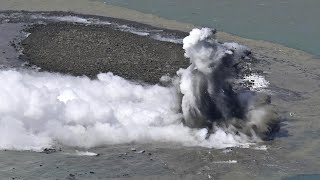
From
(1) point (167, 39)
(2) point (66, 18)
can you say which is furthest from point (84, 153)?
(2) point (66, 18)

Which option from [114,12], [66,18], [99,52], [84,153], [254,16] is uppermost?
[254,16]

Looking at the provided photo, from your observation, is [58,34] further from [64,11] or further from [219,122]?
[219,122]

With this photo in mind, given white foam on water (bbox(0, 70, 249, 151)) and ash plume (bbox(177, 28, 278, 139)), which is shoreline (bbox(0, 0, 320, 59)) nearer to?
ash plume (bbox(177, 28, 278, 139))

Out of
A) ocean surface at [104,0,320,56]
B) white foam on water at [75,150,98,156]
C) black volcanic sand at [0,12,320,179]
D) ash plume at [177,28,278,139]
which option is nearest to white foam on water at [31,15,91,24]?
black volcanic sand at [0,12,320,179]

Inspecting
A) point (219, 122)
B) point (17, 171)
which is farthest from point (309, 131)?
point (17, 171)

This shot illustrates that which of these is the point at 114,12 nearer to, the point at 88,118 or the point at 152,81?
the point at 152,81

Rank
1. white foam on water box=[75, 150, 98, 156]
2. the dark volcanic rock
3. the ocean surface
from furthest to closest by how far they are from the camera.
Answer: the ocean surface → the dark volcanic rock → white foam on water box=[75, 150, 98, 156]

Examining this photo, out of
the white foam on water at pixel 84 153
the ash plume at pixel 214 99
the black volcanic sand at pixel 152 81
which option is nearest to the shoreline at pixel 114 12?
the black volcanic sand at pixel 152 81
